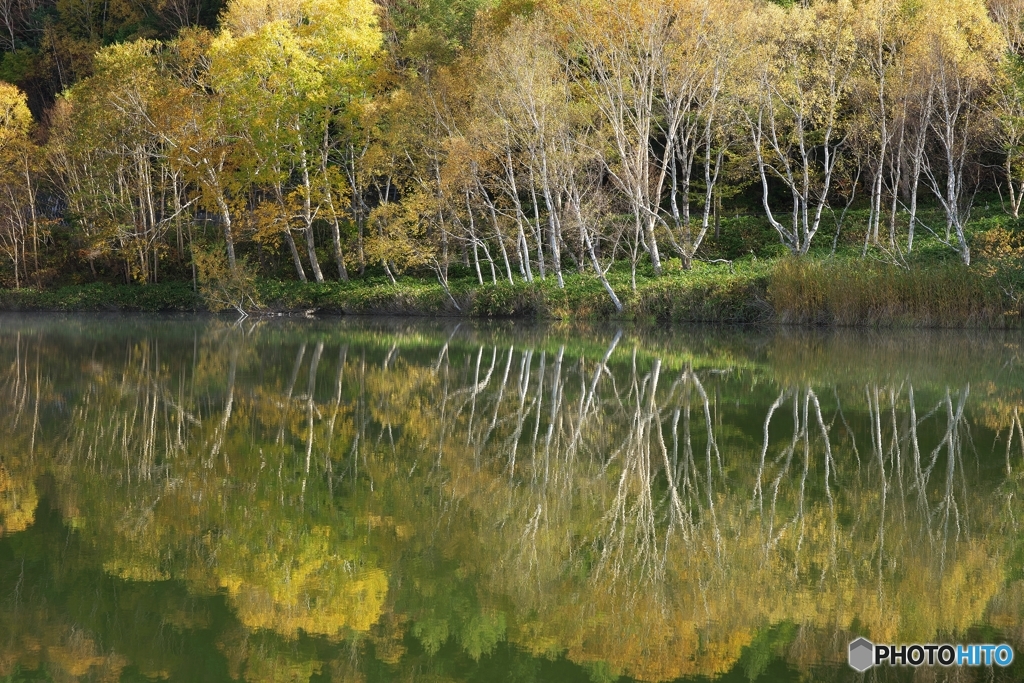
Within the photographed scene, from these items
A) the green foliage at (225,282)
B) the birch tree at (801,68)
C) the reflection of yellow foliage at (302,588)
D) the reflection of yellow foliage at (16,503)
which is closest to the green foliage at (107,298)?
the green foliage at (225,282)

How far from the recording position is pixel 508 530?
22.8ft

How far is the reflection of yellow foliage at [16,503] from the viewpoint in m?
6.98

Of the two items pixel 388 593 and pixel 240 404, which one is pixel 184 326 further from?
pixel 388 593

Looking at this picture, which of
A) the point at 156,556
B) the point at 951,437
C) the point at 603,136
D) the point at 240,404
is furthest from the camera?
the point at 603,136

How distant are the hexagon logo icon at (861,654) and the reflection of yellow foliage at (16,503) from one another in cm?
518

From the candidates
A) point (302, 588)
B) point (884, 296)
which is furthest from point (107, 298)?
point (302, 588)

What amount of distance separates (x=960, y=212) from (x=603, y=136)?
12.9 m

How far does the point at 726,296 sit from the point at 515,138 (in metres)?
8.43

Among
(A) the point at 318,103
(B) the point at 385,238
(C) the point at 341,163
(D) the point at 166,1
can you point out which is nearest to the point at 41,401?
(B) the point at 385,238

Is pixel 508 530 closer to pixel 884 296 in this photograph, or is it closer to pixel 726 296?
pixel 884 296

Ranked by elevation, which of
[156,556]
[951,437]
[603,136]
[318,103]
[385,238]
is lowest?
[951,437]

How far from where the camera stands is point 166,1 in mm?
51594

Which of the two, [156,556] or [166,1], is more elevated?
[166,1]

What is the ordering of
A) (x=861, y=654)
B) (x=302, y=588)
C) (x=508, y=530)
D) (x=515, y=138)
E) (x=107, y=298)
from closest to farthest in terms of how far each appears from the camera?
(x=861, y=654)
(x=302, y=588)
(x=508, y=530)
(x=515, y=138)
(x=107, y=298)
